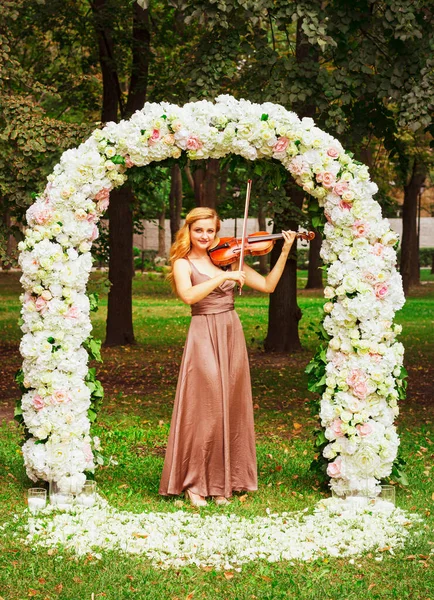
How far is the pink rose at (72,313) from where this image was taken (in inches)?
294

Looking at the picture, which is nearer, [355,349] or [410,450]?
[355,349]

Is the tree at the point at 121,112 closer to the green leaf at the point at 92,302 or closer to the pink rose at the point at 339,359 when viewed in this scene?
the green leaf at the point at 92,302

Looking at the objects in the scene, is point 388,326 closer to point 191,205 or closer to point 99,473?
point 99,473

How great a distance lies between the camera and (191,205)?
47.5 metres

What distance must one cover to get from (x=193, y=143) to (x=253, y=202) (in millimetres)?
6059

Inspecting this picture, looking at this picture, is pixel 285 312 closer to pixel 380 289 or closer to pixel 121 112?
pixel 121 112

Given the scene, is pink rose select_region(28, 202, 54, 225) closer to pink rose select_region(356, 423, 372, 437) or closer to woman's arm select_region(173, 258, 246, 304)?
woman's arm select_region(173, 258, 246, 304)

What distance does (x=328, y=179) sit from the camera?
24.5 ft

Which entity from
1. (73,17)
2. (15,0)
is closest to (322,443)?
(15,0)

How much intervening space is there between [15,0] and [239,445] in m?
7.29

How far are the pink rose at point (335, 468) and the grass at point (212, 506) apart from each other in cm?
29

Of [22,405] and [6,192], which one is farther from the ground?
[6,192]

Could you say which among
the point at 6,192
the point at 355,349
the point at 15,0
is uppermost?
the point at 15,0

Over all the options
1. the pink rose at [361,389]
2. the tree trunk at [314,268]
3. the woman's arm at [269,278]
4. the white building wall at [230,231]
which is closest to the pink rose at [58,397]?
the woman's arm at [269,278]
